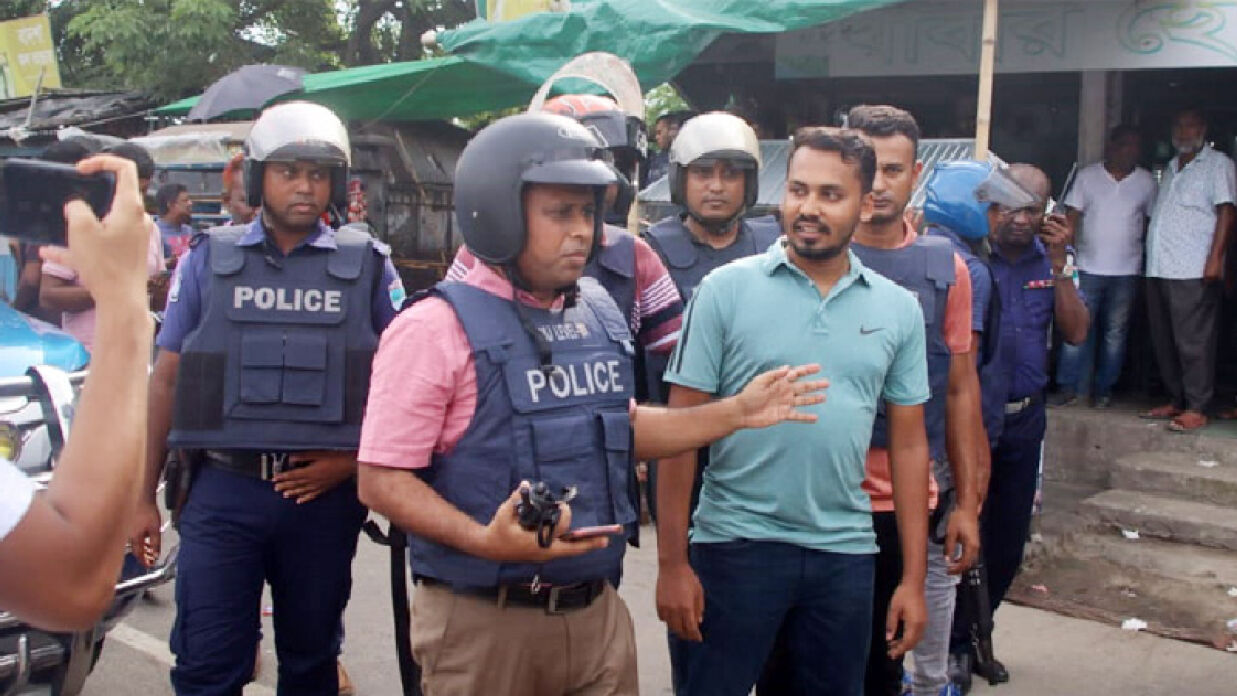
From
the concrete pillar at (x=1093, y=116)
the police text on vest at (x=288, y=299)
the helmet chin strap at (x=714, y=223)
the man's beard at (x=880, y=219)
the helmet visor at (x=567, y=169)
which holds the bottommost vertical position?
the police text on vest at (x=288, y=299)

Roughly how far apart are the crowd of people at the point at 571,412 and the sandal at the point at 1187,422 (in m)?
3.08

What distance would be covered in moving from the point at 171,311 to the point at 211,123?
12.8 meters

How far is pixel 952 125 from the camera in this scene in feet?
30.3

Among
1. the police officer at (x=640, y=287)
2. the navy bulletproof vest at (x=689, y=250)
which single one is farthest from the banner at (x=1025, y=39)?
the police officer at (x=640, y=287)

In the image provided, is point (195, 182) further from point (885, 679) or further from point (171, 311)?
point (885, 679)

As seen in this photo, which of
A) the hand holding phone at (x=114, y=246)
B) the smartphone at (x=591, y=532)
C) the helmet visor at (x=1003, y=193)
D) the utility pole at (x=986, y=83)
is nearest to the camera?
the hand holding phone at (x=114, y=246)

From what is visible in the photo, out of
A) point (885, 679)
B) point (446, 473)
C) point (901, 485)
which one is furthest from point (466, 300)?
point (885, 679)

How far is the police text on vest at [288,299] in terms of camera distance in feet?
11.8

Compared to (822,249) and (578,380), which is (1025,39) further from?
(578,380)

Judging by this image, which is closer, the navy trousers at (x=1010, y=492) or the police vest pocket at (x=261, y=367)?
the police vest pocket at (x=261, y=367)

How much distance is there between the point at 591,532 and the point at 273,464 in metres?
1.32

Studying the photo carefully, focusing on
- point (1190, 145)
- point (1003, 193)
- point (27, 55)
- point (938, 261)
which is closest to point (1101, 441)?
point (1190, 145)

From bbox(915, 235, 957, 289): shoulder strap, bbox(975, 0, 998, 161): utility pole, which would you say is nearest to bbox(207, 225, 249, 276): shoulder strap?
bbox(915, 235, 957, 289): shoulder strap

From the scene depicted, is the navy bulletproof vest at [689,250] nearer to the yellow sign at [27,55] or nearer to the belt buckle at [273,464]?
the belt buckle at [273,464]
